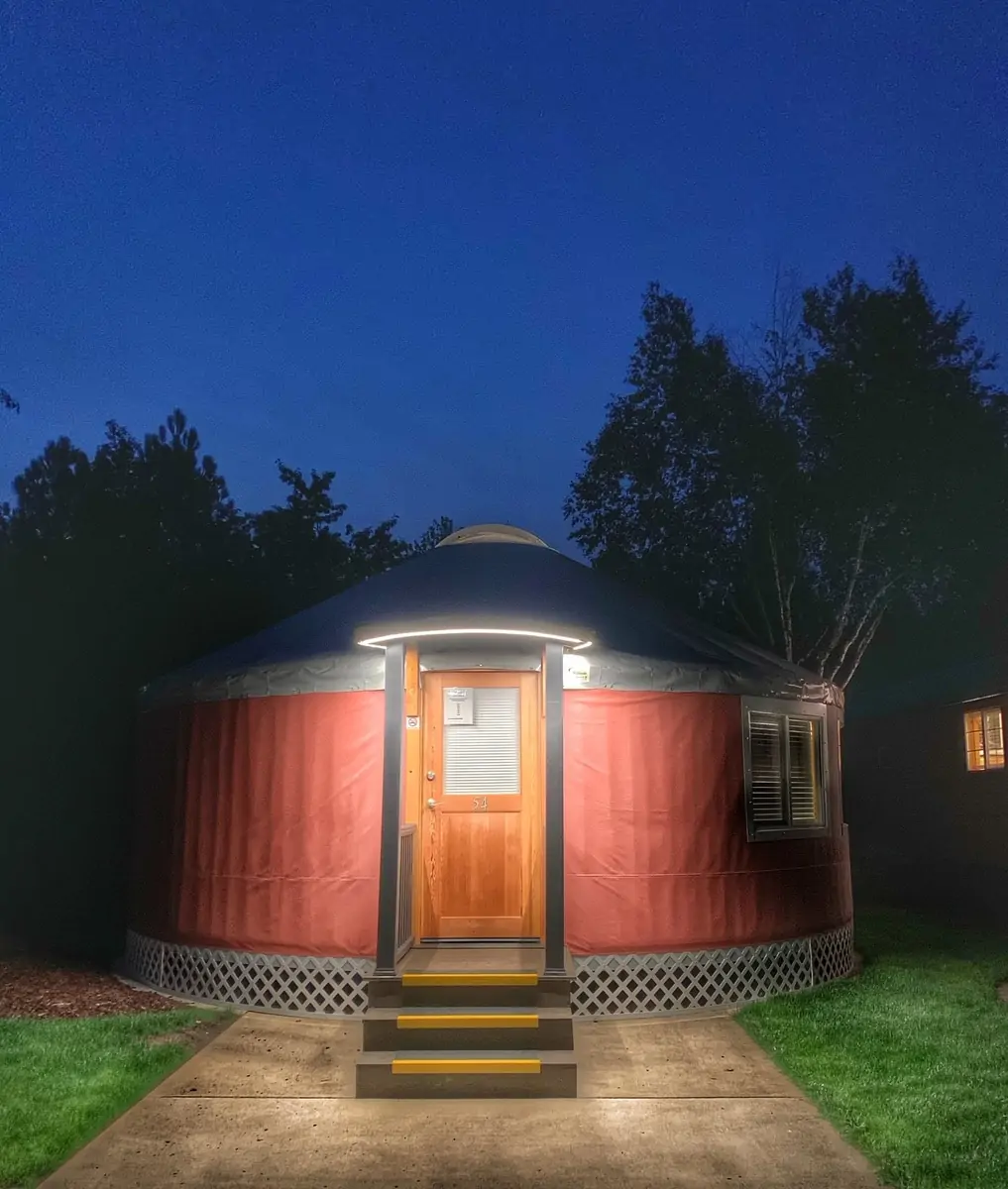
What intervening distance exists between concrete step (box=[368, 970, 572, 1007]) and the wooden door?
3.72ft

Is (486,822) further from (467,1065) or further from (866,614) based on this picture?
(866,614)

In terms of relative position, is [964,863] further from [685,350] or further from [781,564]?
[685,350]

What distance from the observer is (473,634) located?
6.17 meters

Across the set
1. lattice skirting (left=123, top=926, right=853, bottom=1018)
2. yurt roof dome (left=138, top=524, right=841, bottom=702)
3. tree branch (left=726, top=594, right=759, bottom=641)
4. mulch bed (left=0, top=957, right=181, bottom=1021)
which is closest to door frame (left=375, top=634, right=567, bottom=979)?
yurt roof dome (left=138, top=524, right=841, bottom=702)

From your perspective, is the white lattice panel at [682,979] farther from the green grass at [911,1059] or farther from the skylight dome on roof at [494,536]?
the skylight dome on roof at [494,536]

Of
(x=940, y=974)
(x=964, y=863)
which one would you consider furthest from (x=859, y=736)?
(x=940, y=974)

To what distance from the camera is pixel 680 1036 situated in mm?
6105

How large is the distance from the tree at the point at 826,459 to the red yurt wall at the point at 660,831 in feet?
27.2

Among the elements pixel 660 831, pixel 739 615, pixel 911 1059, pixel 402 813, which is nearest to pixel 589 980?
pixel 660 831

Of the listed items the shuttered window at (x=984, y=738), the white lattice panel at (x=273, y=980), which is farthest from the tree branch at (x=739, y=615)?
the white lattice panel at (x=273, y=980)

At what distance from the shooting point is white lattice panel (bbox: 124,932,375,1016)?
6.62 metres

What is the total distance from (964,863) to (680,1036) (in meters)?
13.2

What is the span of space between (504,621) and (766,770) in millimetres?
2760

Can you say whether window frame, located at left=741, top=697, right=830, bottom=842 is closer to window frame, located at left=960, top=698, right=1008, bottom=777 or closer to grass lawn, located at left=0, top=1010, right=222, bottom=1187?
grass lawn, located at left=0, top=1010, right=222, bottom=1187
